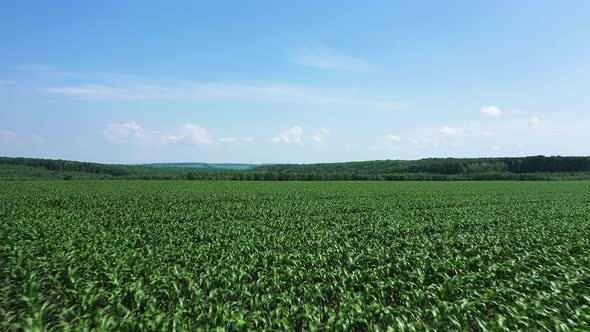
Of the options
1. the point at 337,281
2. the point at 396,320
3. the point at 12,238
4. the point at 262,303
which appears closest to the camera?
the point at 396,320

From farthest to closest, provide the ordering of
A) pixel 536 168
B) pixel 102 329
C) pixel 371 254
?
1. pixel 536 168
2. pixel 371 254
3. pixel 102 329

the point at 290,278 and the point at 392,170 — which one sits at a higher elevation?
the point at 392,170

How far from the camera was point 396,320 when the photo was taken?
18.2 feet

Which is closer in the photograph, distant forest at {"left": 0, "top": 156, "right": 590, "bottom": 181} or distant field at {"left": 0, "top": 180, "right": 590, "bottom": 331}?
distant field at {"left": 0, "top": 180, "right": 590, "bottom": 331}

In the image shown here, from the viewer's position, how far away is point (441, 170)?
119750mm

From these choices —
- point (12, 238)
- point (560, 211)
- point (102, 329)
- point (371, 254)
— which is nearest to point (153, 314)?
point (102, 329)

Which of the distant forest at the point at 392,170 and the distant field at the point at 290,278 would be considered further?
the distant forest at the point at 392,170

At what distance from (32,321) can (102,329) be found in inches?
42.0

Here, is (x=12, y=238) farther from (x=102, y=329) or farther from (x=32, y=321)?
(x=102, y=329)

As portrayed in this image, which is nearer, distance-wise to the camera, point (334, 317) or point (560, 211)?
point (334, 317)

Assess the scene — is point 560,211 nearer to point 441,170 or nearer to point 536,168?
point 441,170

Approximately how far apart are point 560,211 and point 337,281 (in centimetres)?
2267

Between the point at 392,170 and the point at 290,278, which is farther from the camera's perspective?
the point at 392,170

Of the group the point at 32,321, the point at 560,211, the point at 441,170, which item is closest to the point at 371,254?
the point at 32,321
